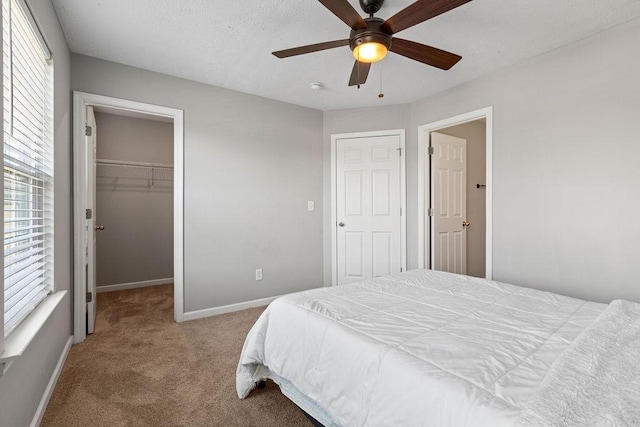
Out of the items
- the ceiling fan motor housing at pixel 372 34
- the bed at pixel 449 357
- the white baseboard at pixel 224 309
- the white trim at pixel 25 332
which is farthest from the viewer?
the white baseboard at pixel 224 309

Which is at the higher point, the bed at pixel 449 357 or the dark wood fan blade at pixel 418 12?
the dark wood fan blade at pixel 418 12

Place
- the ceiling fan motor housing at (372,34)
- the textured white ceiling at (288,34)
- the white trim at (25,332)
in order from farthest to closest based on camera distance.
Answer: the textured white ceiling at (288,34) < the ceiling fan motor housing at (372,34) < the white trim at (25,332)

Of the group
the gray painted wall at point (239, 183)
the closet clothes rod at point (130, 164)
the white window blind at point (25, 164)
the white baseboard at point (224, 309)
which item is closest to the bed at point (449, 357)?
the white window blind at point (25, 164)

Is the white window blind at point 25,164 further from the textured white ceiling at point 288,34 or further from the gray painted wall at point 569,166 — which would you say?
the gray painted wall at point 569,166

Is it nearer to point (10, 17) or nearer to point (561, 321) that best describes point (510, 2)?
point (561, 321)

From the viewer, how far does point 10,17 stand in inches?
53.2

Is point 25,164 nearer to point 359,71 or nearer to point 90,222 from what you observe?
point 90,222

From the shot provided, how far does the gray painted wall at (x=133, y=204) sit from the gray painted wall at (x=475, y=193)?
13.1 feet

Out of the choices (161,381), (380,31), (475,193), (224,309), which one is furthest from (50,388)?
(475,193)

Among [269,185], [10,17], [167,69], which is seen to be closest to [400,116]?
[269,185]

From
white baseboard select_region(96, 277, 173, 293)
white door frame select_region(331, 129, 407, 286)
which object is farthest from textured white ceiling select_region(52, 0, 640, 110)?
white baseboard select_region(96, 277, 173, 293)

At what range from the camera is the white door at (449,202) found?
A: 3596 mm

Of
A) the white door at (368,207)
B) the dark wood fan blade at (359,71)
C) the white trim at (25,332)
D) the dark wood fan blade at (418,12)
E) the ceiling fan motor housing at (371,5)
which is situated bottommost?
the white trim at (25,332)

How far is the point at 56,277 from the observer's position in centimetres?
204
